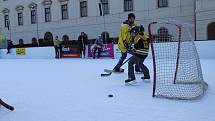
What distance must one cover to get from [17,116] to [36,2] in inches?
1333

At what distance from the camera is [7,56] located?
2802cm

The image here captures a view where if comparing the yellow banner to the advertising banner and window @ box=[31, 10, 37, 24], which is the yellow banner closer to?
the advertising banner

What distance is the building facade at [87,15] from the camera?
25.9m

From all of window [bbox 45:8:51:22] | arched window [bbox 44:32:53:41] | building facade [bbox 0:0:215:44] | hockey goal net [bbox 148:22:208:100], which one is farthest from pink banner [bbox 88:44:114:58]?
window [bbox 45:8:51:22]

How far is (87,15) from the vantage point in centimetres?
3356

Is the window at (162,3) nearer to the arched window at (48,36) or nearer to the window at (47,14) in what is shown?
the arched window at (48,36)

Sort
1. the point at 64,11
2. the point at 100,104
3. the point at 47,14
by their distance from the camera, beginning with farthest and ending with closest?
1. the point at 47,14
2. the point at 64,11
3. the point at 100,104

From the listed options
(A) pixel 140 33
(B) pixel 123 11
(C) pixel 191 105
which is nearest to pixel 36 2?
(B) pixel 123 11

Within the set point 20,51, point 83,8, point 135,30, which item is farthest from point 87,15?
point 135,30

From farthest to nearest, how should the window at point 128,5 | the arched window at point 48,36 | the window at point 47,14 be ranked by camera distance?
the window at point 47,14 < the arched window at point 48,36 < the window at point 128,5

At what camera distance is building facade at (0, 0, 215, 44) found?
2586 cm

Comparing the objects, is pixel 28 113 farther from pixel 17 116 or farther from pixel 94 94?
pixel 94 94

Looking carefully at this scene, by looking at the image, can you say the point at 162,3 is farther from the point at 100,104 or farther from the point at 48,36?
the point at 100,104

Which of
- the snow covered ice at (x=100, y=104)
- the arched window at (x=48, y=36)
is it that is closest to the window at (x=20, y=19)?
the arched window at (x=48, y=36)
